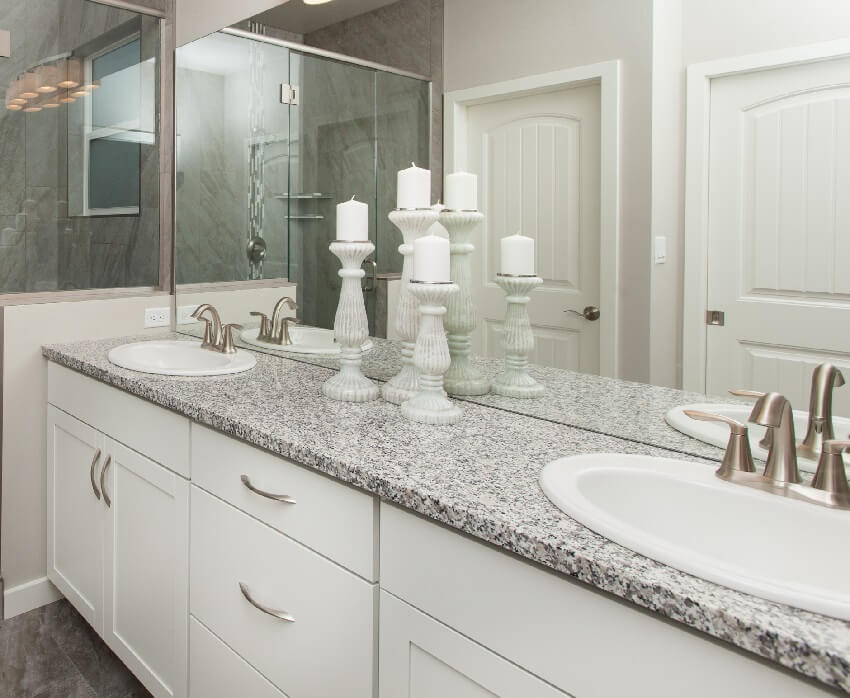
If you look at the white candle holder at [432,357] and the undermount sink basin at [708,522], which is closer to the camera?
the undermount sink basin at [708,522]

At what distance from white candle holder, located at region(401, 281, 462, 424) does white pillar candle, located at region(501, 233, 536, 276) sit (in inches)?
5.9

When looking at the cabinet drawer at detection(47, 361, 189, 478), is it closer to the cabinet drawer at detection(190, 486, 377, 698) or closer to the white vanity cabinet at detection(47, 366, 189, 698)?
the white vanity cabinet at detection(47, 366, 189, 698)

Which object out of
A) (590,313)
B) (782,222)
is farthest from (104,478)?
(782,222)

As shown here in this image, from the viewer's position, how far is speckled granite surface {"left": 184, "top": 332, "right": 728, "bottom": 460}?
48.4 inches

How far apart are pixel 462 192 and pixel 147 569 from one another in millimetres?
1225

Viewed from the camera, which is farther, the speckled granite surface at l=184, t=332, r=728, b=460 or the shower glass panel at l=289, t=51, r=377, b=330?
the shower glass panel at l=289, t=51, r=377, b=330

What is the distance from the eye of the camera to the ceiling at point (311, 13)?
1908 millimetres

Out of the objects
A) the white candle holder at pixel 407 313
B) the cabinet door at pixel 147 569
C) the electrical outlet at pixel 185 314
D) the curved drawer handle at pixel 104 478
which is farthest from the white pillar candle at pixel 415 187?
the electrical outlet at pixel 185 314

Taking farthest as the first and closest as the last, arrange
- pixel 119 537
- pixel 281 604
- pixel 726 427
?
pixel 119 537, pixel 281 604, pixel 726 427

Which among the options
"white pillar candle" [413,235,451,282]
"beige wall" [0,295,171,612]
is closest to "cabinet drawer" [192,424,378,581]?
"white pillar candle" [413,235,451,282]

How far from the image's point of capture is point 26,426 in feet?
7.73

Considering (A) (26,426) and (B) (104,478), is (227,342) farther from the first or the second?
(A) (26,426)

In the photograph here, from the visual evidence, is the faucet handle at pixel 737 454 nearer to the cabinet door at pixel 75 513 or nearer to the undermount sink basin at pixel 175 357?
the undermount sink basin at pixel 175 357

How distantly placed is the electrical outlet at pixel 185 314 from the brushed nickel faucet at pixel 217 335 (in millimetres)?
223
